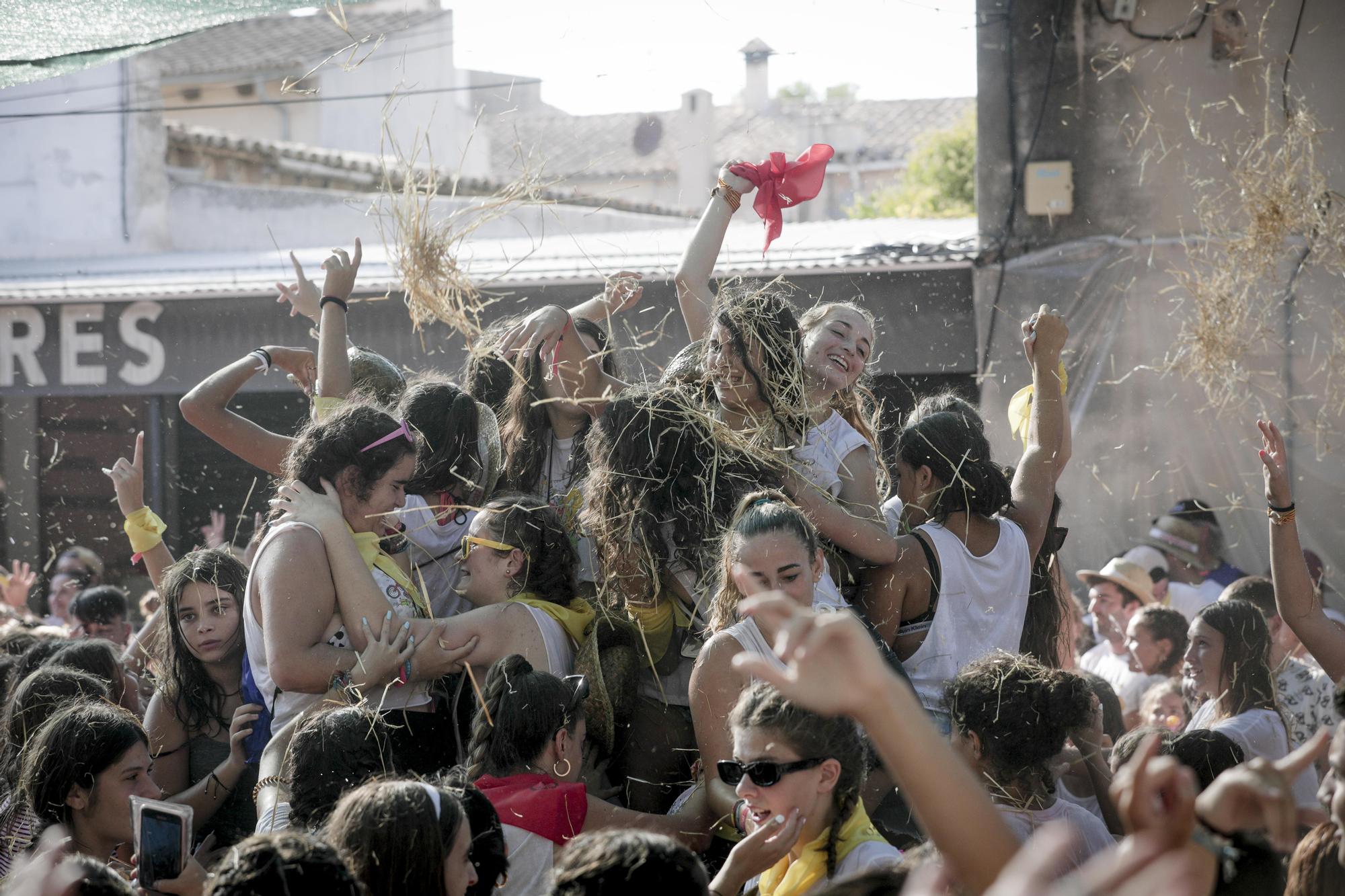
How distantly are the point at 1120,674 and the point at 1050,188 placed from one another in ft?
10.8

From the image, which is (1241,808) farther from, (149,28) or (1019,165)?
(1019,165)

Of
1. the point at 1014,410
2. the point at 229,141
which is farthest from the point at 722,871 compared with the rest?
the point at 229,141

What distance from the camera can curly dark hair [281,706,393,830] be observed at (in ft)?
8.73

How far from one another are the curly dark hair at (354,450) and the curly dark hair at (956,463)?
57.4 inches

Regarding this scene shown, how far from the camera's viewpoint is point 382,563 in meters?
3.31

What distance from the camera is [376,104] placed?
24094mm

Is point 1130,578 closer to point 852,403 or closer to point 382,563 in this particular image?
point 852,403

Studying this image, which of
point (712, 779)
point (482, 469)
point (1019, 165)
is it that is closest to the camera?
point (712, 779)

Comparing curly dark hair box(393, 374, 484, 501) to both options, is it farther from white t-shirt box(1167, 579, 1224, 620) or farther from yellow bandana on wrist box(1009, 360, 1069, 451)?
white t-shirt box(1167, 579, 1224, 620)

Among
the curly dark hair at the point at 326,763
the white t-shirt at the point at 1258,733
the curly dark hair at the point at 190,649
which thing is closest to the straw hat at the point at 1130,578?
the white t-shirt at the point at 1258,733

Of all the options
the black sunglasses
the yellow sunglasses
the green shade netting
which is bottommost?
the black sunglasses

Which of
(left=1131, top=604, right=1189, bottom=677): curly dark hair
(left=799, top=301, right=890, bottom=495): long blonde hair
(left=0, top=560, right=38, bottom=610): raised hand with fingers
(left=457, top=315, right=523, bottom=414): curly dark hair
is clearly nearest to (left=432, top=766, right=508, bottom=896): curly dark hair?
(left=799, top=301, right=890, bottom=495): long blonde hair

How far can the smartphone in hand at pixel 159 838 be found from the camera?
2.53 metres

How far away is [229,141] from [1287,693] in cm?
1623
